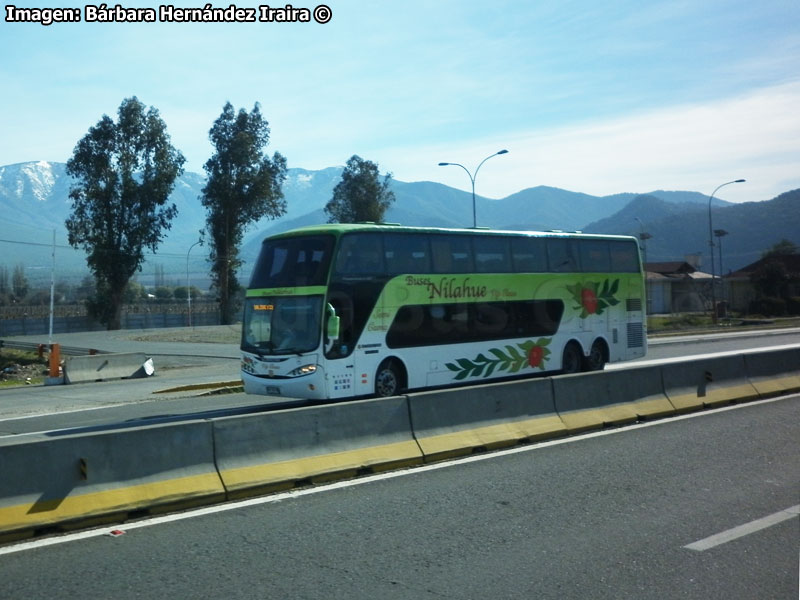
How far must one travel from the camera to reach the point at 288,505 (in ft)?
27.2

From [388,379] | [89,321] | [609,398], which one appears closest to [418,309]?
[388,379]

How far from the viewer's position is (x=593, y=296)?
2212 cm

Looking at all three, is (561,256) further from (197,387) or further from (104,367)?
(104,367)

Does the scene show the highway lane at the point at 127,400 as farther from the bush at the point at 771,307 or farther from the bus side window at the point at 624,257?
the bush at the point at 771,307

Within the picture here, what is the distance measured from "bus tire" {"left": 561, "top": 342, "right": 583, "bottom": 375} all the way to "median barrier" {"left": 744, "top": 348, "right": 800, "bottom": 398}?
5.27 m

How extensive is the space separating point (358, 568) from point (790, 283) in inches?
3449

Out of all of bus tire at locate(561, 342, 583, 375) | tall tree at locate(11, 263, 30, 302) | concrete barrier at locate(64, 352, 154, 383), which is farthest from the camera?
tall tree at locate(11, 263, 30, 302)

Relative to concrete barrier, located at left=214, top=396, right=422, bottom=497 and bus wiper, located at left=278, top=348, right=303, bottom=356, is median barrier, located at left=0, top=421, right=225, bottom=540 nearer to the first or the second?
concrete barrier, located at left=214, top=396, right=422, bottom=497

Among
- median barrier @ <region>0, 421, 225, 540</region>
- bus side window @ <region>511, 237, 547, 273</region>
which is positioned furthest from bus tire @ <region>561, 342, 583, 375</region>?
median barrier @ <region>0, 421, 225, 540</region>

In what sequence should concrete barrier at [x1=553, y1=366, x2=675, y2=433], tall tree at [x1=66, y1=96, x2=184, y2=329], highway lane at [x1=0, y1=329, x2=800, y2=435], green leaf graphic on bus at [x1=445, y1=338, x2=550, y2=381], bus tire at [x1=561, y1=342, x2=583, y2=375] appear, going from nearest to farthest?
concrete barrier at [x1=553, y1=366, x2=675, y2=433]
highway lane at [x1=0, y1=329, x2=800, y2=435]
green leaf graphic on bus at [x1=445, y1=338, x2=550, y2=381]
bus tire at [x1=561, y1=342, x2=583, y2=375]
tall tree at [x1=66, y1=96, x2=184, y2=329]

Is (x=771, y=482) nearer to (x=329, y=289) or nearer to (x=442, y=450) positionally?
(x=442, y=450)

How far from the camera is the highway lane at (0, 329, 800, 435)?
1680cm

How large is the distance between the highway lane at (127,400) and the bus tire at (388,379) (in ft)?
9.95

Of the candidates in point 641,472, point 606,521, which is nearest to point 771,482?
point 641,472
